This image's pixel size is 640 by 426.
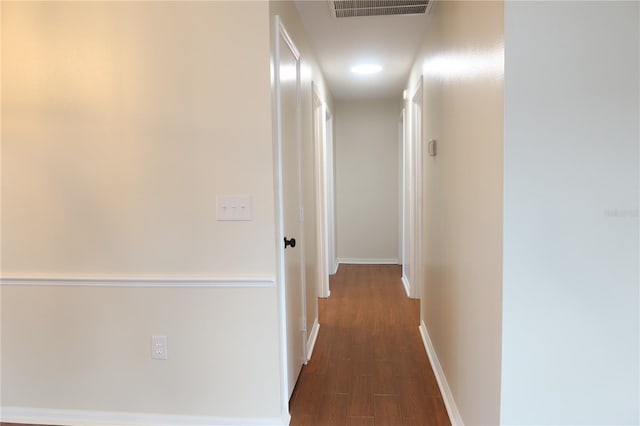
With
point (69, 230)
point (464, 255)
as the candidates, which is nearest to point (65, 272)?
point (69, 230)

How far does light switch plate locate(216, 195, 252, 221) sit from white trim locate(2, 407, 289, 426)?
3.30 feet

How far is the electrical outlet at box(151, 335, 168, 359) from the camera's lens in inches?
79.4

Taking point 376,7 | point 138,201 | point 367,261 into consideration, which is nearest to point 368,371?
point 138,201

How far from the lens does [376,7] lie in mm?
2428

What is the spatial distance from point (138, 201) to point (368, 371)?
1.77 m

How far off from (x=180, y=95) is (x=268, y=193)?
635mm

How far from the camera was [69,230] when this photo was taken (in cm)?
204

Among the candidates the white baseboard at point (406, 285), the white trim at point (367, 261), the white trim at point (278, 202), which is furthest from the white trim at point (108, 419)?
the white trim at point (367, 261)

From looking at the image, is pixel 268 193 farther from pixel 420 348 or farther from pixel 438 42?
pixel 420 348

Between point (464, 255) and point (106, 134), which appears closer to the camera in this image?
point (464, 255)

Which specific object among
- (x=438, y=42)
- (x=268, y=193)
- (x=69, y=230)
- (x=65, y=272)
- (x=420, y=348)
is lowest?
(x=420, y=348)

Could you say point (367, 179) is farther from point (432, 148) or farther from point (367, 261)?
point (432, 148)

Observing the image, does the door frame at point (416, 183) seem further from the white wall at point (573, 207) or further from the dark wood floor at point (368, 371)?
the white wall at point (573, 207)

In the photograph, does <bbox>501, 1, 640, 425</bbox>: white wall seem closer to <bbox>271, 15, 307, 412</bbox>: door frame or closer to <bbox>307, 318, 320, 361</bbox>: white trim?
<bbox>271, 15, 307, 412</bbox>: door frame
